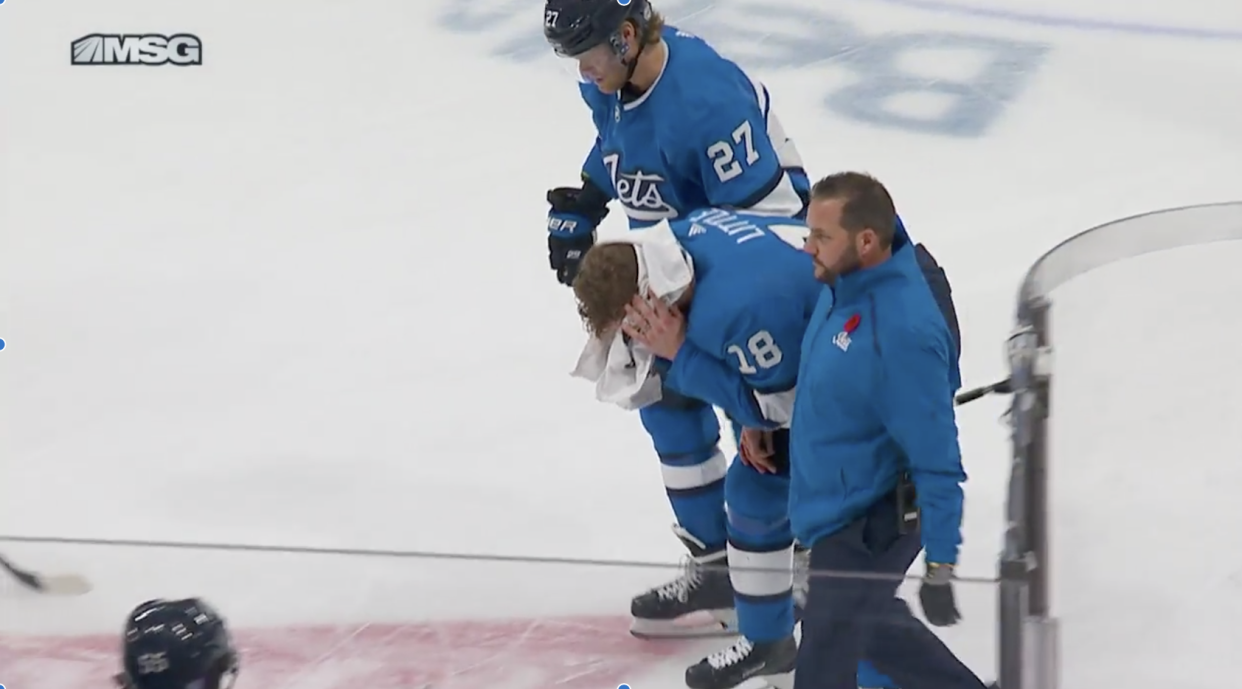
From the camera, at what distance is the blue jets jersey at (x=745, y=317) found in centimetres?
222

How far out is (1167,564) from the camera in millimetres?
2562

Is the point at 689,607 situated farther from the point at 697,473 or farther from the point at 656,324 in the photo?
the point at 697,473

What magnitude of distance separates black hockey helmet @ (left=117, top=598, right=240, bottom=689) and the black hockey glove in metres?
1.31

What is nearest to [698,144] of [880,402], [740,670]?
[880,402]

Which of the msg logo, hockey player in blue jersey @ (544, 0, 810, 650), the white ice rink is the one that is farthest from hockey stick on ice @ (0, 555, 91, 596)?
the msg logo

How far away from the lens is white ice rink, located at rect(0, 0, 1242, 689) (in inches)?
74.9

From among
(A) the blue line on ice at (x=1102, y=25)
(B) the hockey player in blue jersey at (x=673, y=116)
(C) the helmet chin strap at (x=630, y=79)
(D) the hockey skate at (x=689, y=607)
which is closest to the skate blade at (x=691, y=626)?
(D) the hockey skate at (x=689, y=607)

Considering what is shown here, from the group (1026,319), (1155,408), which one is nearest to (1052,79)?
(1155,408)

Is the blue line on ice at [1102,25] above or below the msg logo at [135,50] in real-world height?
below

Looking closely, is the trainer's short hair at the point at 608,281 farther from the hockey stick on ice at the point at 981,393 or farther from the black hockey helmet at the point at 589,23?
the hockey stick on ice at the point at 981,393

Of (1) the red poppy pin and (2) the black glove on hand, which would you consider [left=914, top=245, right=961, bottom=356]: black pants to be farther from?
(2) the black glove on hand

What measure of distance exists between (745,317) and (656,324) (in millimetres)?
121

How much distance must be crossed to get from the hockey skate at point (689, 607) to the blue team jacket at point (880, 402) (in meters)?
0.20

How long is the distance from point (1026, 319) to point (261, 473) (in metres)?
1.53
